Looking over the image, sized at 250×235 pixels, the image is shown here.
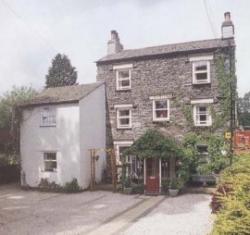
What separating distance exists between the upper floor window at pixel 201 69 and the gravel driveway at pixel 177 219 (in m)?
8.97

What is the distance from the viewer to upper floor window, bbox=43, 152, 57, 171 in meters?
26.6

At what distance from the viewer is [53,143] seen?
26.4 m

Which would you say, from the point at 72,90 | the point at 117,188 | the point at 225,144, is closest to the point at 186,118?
the point at 225,144

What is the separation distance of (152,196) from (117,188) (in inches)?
114

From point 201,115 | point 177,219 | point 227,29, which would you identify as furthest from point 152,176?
point 227,29

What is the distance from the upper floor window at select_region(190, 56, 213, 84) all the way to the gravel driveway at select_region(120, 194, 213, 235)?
8.97 meters

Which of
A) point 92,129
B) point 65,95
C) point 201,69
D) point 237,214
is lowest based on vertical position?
point 237,214

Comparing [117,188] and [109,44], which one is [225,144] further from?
[109,44]

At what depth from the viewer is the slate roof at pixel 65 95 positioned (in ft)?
85.5

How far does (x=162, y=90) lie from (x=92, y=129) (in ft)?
19.5

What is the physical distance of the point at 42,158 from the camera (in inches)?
1058

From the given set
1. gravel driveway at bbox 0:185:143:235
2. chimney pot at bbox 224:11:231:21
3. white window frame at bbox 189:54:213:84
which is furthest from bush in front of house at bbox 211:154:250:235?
chimney pot at bbox 224:11:231:21

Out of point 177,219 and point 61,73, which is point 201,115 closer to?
point 177,219

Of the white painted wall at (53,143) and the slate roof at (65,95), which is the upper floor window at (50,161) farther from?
the slate roof at (65,95)
